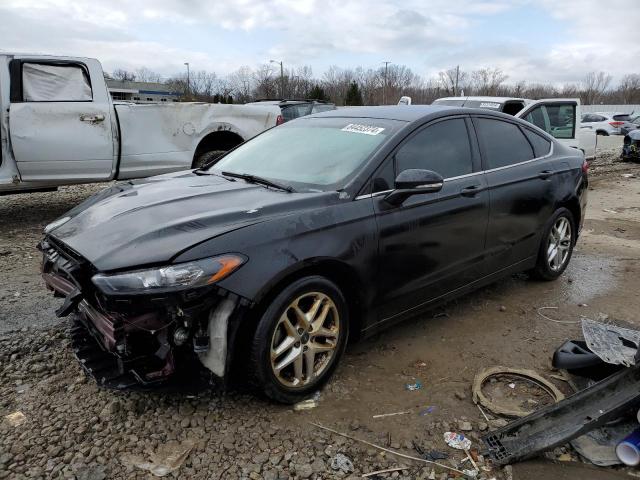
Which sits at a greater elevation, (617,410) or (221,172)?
(221,172)

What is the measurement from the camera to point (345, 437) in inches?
103

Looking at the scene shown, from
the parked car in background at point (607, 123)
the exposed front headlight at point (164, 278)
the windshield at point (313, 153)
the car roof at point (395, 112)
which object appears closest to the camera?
the exposed front headlight at point (164, 278)

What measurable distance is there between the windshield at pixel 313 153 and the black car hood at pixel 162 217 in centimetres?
21

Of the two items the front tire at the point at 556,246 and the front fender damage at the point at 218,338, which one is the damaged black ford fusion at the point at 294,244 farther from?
the front tire at the point at 556,246

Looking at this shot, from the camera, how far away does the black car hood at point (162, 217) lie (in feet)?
8.04

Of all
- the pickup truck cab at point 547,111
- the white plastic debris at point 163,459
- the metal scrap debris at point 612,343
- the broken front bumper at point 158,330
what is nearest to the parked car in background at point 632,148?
the pickup truck cab at point 547,111

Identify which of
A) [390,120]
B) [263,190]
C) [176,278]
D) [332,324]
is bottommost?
[332,324]

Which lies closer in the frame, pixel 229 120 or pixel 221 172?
pixel 221 172

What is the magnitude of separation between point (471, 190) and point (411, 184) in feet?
2.66

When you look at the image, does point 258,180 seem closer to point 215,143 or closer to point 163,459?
point 163,459

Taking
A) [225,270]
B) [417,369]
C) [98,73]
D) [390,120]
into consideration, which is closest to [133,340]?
[225,270]

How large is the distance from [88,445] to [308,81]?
52.6m

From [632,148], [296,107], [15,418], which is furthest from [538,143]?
[632,148]

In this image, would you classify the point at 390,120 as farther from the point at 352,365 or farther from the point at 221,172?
the point at 352,365
